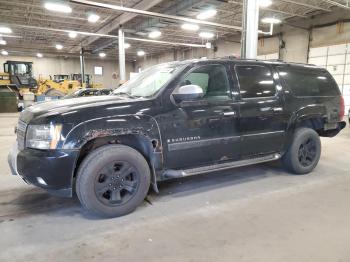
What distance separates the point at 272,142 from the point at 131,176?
2.13 meters

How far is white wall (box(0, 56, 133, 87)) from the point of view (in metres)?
29.0

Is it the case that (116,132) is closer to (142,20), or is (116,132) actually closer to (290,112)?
(290,112)

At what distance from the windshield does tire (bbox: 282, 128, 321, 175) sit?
2.25 meters

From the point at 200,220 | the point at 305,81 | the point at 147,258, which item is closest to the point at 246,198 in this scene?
the point at 200,220

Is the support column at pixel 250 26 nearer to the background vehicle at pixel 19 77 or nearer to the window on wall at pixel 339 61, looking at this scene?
the window on wall at pixel 339 61

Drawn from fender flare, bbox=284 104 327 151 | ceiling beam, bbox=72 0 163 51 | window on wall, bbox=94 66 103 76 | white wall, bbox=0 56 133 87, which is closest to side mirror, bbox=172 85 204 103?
fender flare, bbox=284 104 327 151

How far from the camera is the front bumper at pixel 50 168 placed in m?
2.67

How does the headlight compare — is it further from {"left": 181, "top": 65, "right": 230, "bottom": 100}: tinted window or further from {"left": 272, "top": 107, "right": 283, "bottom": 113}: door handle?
{"left": 272, "top": 107, "right": 283, "bottom": 113}: door handle

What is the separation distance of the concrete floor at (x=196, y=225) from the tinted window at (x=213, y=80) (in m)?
1.32

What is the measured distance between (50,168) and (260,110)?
2.71 m

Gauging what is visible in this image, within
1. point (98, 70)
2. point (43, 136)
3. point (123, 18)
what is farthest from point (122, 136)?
point (98, 70)

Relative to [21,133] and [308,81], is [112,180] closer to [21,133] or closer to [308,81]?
[21,133]

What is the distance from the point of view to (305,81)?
14.5ft

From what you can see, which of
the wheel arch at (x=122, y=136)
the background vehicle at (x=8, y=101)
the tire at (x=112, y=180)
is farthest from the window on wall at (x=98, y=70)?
the tire at (x=112, y=180)
